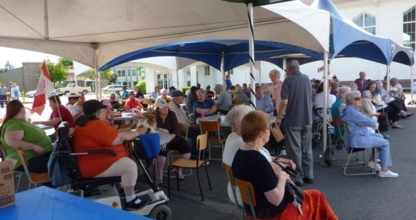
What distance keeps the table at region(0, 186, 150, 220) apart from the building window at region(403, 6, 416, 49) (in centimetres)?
2566

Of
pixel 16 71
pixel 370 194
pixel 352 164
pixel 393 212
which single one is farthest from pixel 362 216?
pixel 16 71

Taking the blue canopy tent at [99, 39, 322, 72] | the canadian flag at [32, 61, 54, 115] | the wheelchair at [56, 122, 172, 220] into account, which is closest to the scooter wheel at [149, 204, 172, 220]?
the wheelchair at [56, 122, 172, 220]

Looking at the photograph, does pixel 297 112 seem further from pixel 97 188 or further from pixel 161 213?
pixel 97 188

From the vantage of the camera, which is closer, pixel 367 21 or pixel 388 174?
pixel 388 174

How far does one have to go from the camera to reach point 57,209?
148 centimetres

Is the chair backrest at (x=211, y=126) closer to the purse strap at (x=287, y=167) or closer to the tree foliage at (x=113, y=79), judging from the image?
the purse strap at (x=287, y=167)

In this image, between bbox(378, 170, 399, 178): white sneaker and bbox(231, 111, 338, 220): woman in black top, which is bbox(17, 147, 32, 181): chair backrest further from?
bbox(378, 170, 399, 178): white sneaker

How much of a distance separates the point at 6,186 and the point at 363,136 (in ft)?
13.4

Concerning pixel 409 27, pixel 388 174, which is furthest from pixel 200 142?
pixel 409 27

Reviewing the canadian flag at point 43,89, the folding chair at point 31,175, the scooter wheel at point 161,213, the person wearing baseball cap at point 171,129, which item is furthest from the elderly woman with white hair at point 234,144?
the canadian flag at point 43,89

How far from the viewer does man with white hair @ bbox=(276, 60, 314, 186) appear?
3.98 m

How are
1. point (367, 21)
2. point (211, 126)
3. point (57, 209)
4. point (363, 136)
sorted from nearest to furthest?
point (57, 209)
point (363, 136)
point (211, 126)
point (367, 21)

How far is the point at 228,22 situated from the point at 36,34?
12.1 feet

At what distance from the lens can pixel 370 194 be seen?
3.72 meters
